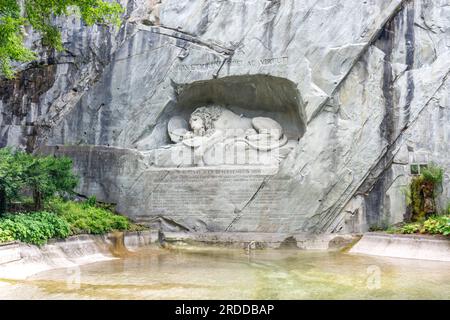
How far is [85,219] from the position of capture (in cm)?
1051

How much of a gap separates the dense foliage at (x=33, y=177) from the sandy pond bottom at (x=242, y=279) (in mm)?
2246

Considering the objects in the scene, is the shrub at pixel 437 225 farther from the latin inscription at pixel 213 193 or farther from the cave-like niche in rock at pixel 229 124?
the cave-like niche in rock at pixel 229 124

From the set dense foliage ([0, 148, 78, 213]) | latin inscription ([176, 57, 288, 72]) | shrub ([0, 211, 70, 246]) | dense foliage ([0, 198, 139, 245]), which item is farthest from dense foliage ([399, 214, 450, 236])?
dense foliage ([0, 148, 78, 213])

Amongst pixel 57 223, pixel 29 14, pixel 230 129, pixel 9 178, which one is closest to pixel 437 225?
pixel 230 129

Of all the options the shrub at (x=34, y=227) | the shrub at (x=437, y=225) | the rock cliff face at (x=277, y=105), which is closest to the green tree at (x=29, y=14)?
the rock cliff face at (x=277, y=105)

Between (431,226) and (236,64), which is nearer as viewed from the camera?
(431,226)

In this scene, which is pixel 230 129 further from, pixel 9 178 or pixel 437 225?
pixel 9 178

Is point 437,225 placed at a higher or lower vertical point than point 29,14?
lower

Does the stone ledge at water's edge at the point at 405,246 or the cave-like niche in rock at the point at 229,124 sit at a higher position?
the cave-like niche in rock at the point at 229,124

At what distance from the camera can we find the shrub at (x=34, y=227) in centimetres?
825

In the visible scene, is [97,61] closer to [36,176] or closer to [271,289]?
[36,176]

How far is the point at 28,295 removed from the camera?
5867 millimetres

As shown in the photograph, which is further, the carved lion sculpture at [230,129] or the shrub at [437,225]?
the carved lion sculpture at [230,129]

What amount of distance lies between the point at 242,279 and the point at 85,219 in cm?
480
